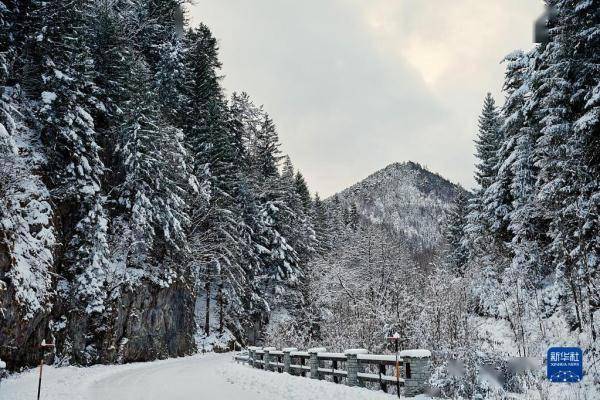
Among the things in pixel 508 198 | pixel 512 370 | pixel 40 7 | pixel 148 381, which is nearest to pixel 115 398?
pixel 148 381

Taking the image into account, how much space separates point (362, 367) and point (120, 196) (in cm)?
2036

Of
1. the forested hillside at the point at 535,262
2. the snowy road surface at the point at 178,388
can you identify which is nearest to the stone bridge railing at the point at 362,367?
the snowy road surface at the point at 178,388

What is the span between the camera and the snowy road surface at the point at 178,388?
1184 cm

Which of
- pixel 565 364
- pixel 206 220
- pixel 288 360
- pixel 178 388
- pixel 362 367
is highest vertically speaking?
pixel 206 220

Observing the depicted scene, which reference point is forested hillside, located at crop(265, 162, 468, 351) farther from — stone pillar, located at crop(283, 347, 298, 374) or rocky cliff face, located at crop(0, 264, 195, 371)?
rocky cliff face, located at crop(0, 264, 195, 371)

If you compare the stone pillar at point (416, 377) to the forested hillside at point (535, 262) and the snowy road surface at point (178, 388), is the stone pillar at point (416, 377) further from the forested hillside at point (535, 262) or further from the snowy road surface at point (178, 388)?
the forested hillside at point (535, 262)

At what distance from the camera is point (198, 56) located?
140ft

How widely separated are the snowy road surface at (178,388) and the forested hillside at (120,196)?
111 inches

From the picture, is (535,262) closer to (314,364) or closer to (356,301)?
(356,301)

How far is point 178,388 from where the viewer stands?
13.7 metres

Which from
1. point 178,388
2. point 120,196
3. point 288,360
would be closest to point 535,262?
point 288,360

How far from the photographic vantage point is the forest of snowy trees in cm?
1695

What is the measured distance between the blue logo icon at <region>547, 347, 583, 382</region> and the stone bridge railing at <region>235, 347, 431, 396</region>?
365cm

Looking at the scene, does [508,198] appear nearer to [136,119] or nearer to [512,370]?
[512,370]
